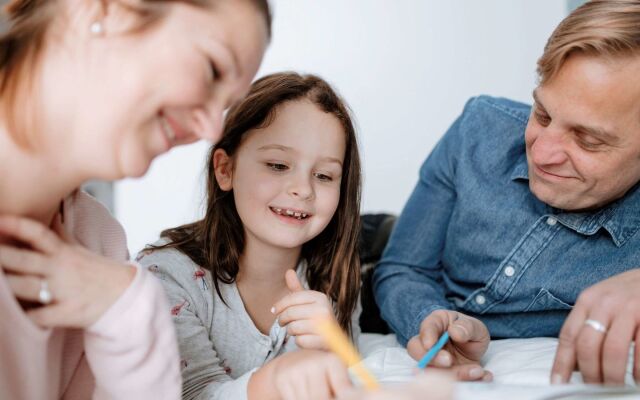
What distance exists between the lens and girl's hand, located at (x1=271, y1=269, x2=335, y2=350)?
0.92m

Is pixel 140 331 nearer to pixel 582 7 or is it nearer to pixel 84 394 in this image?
pixel 84 394

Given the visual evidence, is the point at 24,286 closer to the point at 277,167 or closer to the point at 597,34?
the point at 277,167

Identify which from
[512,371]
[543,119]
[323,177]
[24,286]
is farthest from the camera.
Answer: [323,177]

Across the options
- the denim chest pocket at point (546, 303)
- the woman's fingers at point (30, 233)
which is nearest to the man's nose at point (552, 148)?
the denim chest pocket at point (546, 303)

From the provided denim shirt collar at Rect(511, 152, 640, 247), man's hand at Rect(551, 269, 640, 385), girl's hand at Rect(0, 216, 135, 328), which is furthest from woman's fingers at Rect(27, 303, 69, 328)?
denim shirt collar at Rect(511, 152, 640, 247)

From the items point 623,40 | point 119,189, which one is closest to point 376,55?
point 119,189

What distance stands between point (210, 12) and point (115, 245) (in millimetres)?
358

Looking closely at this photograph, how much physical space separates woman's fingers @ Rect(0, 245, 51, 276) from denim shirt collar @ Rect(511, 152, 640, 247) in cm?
92

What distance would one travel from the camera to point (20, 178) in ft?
2.28

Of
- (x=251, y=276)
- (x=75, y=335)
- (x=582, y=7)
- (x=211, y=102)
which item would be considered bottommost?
(x=251, y=276)

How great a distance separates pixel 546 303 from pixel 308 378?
2.11 ft

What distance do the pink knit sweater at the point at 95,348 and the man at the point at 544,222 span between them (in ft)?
1.39

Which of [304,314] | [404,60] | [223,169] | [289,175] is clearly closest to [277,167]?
[289,175]

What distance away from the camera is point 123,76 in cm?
67
